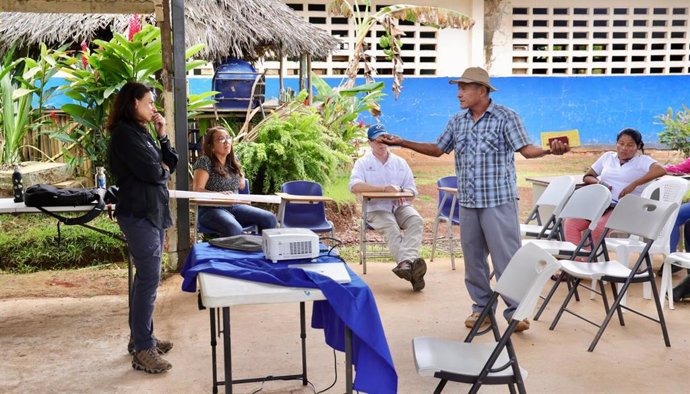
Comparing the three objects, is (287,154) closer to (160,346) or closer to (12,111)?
(12,111)

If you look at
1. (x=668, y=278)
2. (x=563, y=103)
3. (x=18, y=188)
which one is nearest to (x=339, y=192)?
(x=668, y=278)

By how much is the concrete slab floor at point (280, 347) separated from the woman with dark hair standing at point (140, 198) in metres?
0.28

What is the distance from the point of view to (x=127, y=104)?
12.3 feet

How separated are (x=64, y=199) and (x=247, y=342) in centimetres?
145

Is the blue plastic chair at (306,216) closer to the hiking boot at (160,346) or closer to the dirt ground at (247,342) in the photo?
the dirt ground at (247,342)

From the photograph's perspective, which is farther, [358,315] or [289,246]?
[289,246]

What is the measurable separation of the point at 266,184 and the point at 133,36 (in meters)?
2.30

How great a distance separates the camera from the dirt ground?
3754 millimetres

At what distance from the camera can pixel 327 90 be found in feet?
35.9

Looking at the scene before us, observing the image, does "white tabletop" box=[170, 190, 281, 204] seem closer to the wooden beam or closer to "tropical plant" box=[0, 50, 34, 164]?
the wooden beam

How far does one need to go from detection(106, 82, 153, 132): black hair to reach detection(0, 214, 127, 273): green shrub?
312 centimetres

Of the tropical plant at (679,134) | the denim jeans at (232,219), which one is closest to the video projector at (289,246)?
the denim jeans at (232,219)

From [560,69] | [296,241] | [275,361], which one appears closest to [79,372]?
[275,361]

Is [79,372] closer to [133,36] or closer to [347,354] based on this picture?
[347,354]
